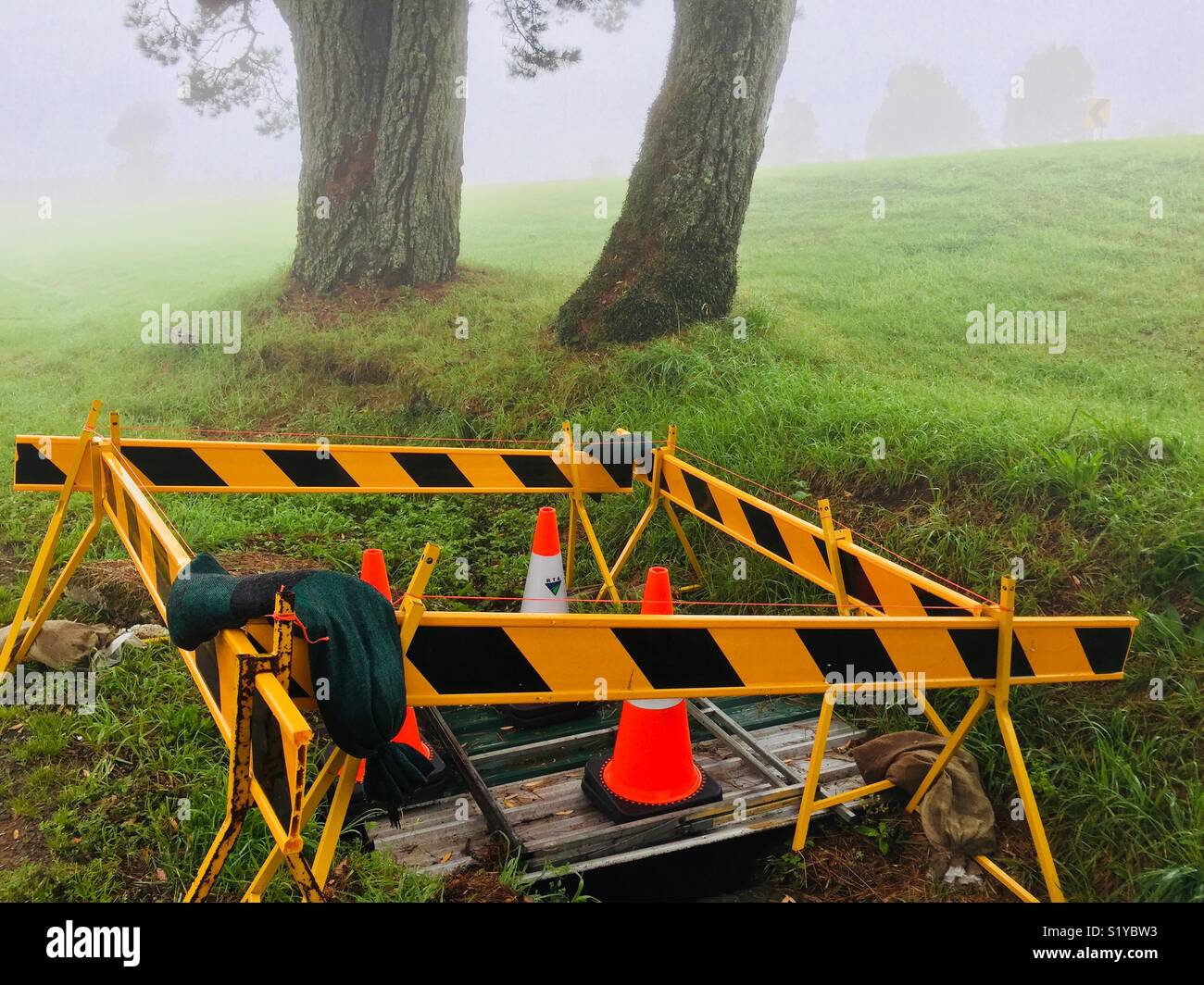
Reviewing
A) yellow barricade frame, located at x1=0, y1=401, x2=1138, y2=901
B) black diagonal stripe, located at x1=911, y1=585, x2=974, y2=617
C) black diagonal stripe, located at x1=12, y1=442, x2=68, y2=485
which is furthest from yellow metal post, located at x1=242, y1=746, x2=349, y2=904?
black diagonal stripe, located at x1=12, y1=442, x2=68, y2=485

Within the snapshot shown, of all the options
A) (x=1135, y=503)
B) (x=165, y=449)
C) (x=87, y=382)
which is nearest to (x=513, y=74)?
(x=87, y=382)

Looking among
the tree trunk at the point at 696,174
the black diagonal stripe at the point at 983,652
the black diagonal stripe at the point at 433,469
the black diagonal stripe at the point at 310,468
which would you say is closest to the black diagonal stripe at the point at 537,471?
the black diagonal stripe at the point at 433,469

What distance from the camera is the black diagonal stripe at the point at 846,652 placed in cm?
283

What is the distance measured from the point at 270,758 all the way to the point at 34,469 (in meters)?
3.09

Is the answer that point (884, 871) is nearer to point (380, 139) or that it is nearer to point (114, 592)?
point (114, 592)

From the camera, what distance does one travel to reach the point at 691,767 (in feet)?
12.5

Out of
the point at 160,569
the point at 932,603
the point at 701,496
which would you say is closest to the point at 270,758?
the point at 160,569

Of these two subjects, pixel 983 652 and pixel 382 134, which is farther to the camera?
pixel 382 134

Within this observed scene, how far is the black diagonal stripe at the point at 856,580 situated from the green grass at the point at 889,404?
0.86m

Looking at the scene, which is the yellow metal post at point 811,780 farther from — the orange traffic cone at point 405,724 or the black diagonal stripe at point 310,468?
the black diagonal stripe at point 310,468

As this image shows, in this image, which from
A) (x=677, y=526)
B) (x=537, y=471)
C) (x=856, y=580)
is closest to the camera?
(x=856, y=580)

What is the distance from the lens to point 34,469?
4.51 metres

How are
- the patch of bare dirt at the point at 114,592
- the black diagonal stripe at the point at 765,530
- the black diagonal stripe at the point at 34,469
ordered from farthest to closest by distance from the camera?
the patch of bare dirt at the point at 114,592
the black diagonal stripe at the point at 34,469
the black diagonal stripe at the point at 765,530
